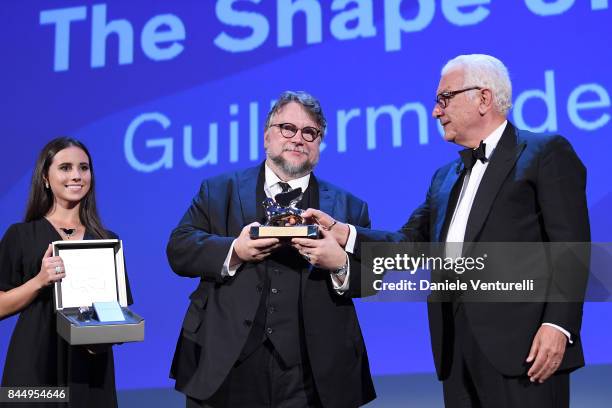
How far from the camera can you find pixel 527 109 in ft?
13.3

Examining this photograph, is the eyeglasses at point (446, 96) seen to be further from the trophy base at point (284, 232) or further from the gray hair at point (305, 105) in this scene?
the trophy base at point (284, 232)

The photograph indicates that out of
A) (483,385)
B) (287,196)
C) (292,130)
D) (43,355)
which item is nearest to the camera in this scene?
(483,385)

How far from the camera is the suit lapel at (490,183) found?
2324mm

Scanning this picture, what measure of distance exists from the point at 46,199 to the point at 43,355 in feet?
2.01

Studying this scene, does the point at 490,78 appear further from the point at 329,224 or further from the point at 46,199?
the point at 46,199

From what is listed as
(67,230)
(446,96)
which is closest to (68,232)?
(67,230)

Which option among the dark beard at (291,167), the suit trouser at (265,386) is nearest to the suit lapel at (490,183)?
the dark beard at (291,167)

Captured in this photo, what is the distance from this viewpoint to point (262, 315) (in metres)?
2.40

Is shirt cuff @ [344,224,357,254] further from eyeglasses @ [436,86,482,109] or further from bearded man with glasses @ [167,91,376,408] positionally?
eyeglasses @ [436,86,482,109]

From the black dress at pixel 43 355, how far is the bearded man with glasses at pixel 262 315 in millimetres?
398

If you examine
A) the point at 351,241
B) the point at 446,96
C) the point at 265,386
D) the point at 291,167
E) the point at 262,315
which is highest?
the point at 446,96

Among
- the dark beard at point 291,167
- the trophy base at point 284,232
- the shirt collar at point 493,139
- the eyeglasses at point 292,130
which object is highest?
the eyeglasses at point 292,130

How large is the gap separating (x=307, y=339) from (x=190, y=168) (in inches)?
88.3

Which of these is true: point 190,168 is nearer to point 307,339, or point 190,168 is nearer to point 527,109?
point 527,109
